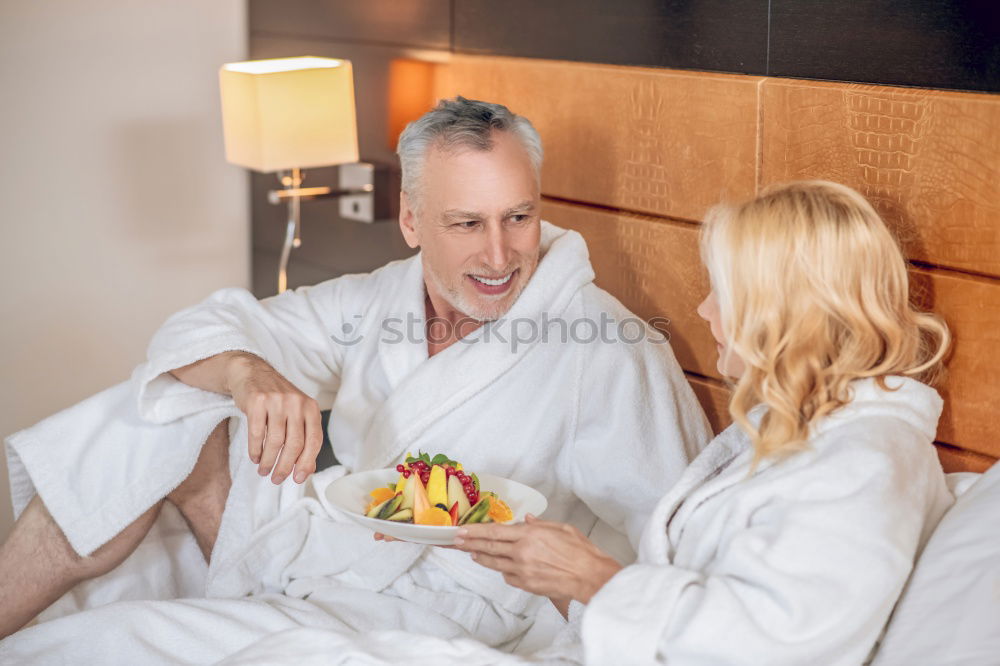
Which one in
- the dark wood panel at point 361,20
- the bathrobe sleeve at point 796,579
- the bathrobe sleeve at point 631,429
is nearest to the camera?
the bathrobe sleeve at point 796,579

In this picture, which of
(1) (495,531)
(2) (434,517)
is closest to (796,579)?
(1) (495,531)

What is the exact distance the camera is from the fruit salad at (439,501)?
170 cm

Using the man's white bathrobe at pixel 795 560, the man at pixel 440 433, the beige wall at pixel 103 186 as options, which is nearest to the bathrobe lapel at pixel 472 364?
the man at pixel 440 433

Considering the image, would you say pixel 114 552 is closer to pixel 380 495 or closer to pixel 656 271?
pixel 380 495

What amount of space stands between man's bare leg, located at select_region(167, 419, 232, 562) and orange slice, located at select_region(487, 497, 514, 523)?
25.9 inches

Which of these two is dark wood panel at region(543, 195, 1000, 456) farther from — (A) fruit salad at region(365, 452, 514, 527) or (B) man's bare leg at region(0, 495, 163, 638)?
(B) man's bare leg at region(0, 495, 163, 638)

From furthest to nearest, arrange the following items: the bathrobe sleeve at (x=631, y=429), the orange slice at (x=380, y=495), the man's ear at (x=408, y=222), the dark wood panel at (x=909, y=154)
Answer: the man's ear at (x=408, y=222) → the bathrobe sleeve at (x=631, y=429) → the orange slice at (x=380, y=495) → the dark wood panel at (x=909, y=154)

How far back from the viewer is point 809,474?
4.52 feet

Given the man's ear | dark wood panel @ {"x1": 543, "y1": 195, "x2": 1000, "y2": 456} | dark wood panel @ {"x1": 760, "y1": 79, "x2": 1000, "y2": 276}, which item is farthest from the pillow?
the man's ear

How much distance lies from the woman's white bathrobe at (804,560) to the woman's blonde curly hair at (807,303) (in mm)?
36

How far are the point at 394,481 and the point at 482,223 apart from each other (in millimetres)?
478

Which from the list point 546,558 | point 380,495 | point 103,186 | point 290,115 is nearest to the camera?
point 546,558

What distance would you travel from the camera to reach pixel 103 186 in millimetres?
3334

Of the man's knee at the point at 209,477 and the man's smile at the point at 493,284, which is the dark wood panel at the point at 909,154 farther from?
the man's knee at the point at 209,477
